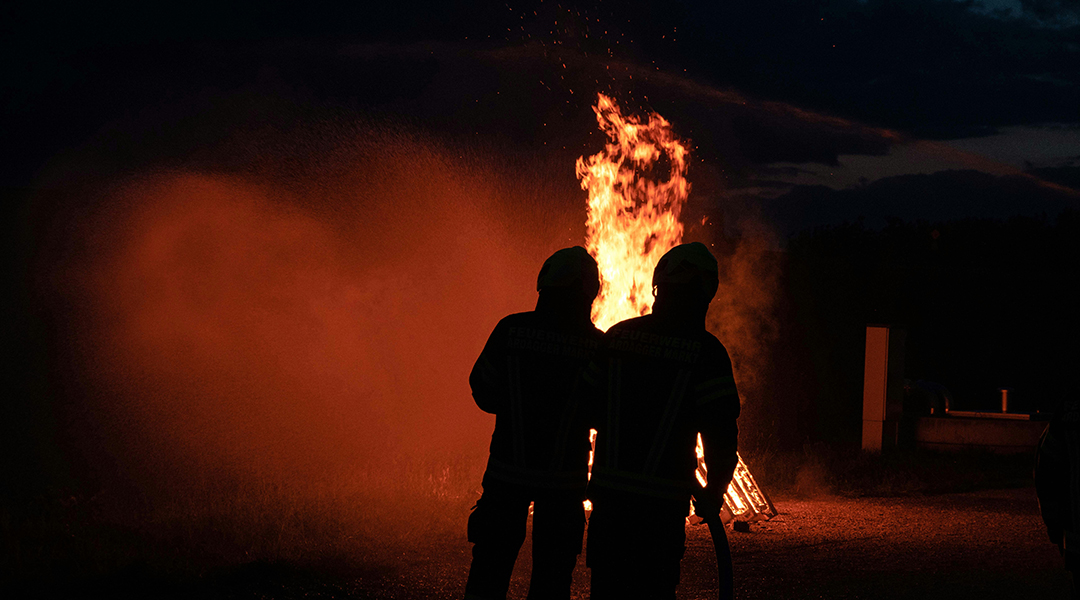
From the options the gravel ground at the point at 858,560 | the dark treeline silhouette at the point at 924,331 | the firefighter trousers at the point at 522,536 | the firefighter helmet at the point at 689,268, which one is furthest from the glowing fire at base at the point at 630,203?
the dark treeline silhouette at the point at 924,331

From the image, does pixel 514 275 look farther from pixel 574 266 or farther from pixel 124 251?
pixel 574 266

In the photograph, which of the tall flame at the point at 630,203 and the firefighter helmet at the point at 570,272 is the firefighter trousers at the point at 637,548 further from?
the tall flame at the point at 630,203

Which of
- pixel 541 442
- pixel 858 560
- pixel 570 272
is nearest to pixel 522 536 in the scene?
pixel 541 442

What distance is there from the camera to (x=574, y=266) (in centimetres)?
434

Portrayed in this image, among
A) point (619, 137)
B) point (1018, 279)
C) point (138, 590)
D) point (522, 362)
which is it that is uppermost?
point (1018, 279)

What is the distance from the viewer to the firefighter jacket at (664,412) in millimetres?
3770

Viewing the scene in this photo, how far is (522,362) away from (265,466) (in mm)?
6813

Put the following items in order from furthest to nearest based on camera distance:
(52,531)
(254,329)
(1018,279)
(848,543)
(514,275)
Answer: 1. (1018,279)
2. (514,275)
3. (254,329)
4. (848,543)
5. (52,531)

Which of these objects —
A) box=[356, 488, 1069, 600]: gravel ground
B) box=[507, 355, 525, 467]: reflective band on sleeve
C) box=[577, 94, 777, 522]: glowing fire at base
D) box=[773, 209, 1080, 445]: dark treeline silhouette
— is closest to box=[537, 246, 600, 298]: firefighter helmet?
box=[507, 355, 525, 467]: reflective band on sleeve

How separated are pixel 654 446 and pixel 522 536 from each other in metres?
0.95

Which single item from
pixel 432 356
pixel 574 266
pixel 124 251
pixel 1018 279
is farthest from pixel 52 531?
pixel 1018 279

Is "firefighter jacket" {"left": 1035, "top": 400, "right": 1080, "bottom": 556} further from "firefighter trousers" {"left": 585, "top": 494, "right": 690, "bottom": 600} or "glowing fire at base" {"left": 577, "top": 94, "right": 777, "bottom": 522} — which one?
"glowing fire at base" {"left": 577, "top": 94, "right": 777, "bottom": 522}

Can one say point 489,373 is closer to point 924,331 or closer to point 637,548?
point 637,548

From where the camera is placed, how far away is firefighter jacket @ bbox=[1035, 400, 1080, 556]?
372cm
